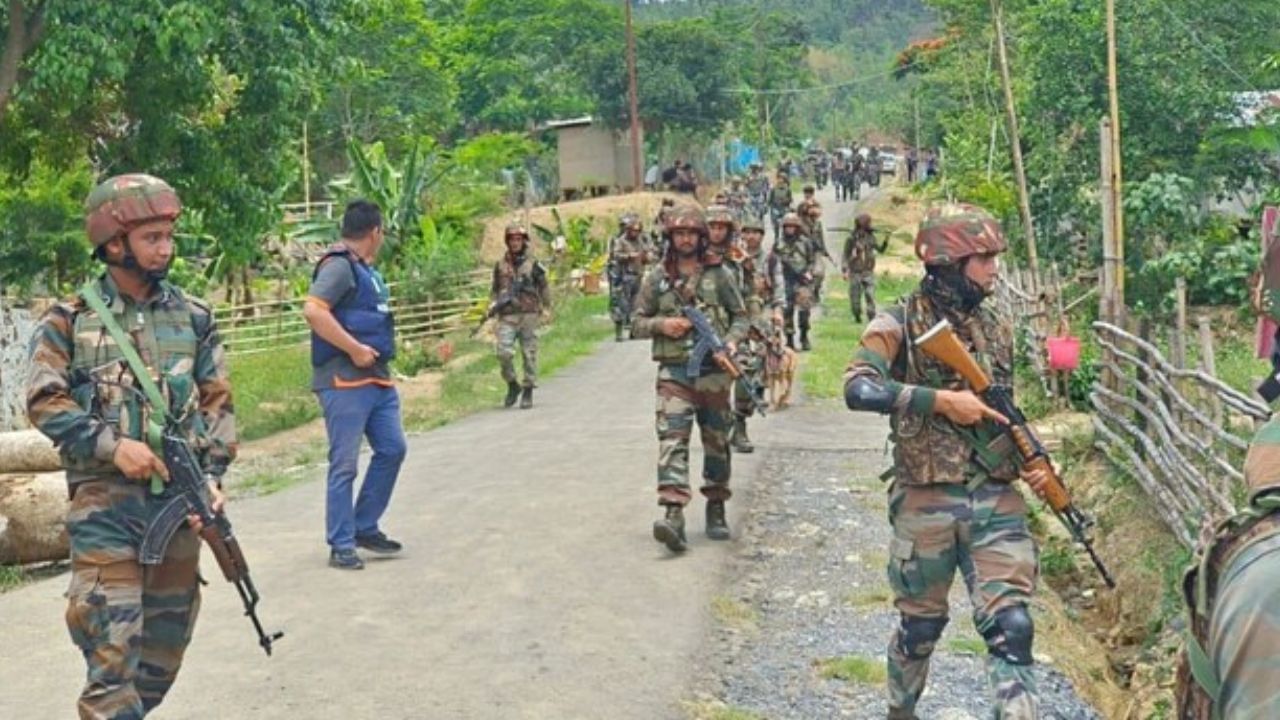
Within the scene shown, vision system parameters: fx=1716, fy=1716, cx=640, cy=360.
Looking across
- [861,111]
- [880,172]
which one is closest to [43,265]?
[880,172]

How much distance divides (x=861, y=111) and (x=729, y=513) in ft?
243

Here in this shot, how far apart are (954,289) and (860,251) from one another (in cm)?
1719

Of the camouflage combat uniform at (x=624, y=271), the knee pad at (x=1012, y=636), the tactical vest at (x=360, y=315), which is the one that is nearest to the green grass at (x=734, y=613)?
the tactical vest at (x=360, y=315)

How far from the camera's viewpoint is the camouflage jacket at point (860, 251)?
74.4 feet

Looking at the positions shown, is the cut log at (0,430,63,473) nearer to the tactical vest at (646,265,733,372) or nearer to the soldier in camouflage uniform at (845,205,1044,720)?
the tactical vest at (646,265,733,372)

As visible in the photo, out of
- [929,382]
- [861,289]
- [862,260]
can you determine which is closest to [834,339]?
[862,260]

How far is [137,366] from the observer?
515cm

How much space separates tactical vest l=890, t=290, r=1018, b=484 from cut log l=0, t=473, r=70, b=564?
498cm

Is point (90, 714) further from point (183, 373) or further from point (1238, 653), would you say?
point (1238, 653)

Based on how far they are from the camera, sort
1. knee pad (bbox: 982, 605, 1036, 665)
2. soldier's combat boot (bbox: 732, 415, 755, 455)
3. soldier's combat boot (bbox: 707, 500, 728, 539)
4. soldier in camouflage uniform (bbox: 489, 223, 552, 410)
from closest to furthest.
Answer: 1. knee pad (bbox: 982, 605, 1036, 665)
2. soldier's combat boot (bbox: 707, 500, 728, 539)
3. soldier's combat boot (bbox: 732, 415, 755, 455)
4. soldier in camouflage uniform (bbox: 489, 223, 552, 410)

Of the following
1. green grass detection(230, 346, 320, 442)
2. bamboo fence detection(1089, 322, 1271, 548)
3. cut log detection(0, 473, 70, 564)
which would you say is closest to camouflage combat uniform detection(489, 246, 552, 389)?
green grass detection(230, 346, 320, 442)

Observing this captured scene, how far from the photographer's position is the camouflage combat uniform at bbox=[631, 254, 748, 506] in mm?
8867

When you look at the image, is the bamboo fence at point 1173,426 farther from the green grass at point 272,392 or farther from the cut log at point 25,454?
the green grass at point 272,392

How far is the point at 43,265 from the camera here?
20.0 m
